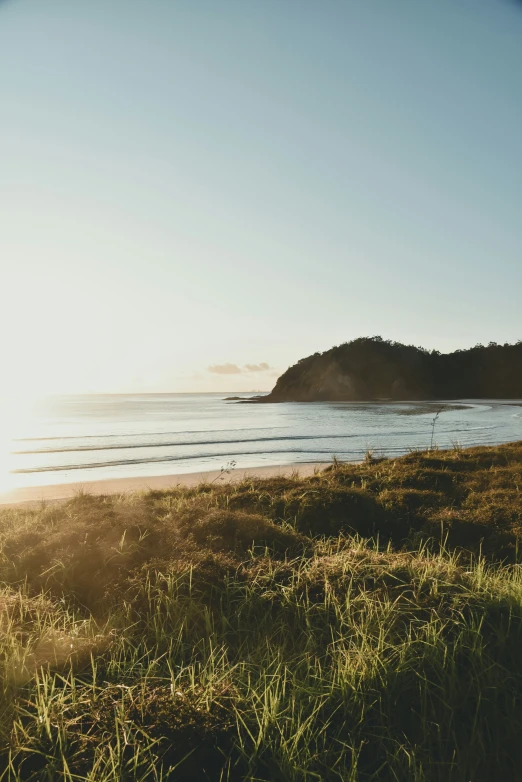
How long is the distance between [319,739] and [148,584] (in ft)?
6.16

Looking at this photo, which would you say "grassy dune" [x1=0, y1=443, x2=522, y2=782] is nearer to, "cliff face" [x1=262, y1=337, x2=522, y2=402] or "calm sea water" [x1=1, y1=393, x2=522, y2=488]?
"calm sea water" [x1=1, y1=393, x2=522, y2=488]

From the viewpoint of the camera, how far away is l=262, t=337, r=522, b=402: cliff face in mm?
97750

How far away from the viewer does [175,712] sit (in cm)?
270

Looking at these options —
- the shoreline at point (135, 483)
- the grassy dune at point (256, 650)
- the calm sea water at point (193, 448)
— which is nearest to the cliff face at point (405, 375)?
the calm sea water at point (193, 448)

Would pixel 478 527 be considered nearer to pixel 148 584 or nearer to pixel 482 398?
pixel 148 584

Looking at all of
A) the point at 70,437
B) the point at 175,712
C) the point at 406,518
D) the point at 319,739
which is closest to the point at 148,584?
the point at 175,712

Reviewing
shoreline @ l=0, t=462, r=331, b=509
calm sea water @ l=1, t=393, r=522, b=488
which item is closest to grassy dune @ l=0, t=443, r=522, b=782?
shoreline @ l=0, t=462, r=331, b=509

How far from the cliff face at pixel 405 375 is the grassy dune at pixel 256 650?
92.0m

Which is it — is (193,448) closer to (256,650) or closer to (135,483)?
(135,483)

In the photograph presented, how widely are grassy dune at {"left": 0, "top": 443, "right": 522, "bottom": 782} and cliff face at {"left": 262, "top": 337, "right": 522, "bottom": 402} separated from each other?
92.0 metres

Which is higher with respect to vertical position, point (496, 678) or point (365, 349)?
point (365, 349)

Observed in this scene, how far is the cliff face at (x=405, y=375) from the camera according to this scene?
97750 millimetres

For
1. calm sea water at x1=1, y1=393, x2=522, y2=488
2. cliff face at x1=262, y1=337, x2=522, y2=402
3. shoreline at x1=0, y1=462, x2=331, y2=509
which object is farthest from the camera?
cliff face at x1=262, y1=337, x2=522, y2=402

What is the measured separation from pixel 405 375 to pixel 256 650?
99624 millimetres
